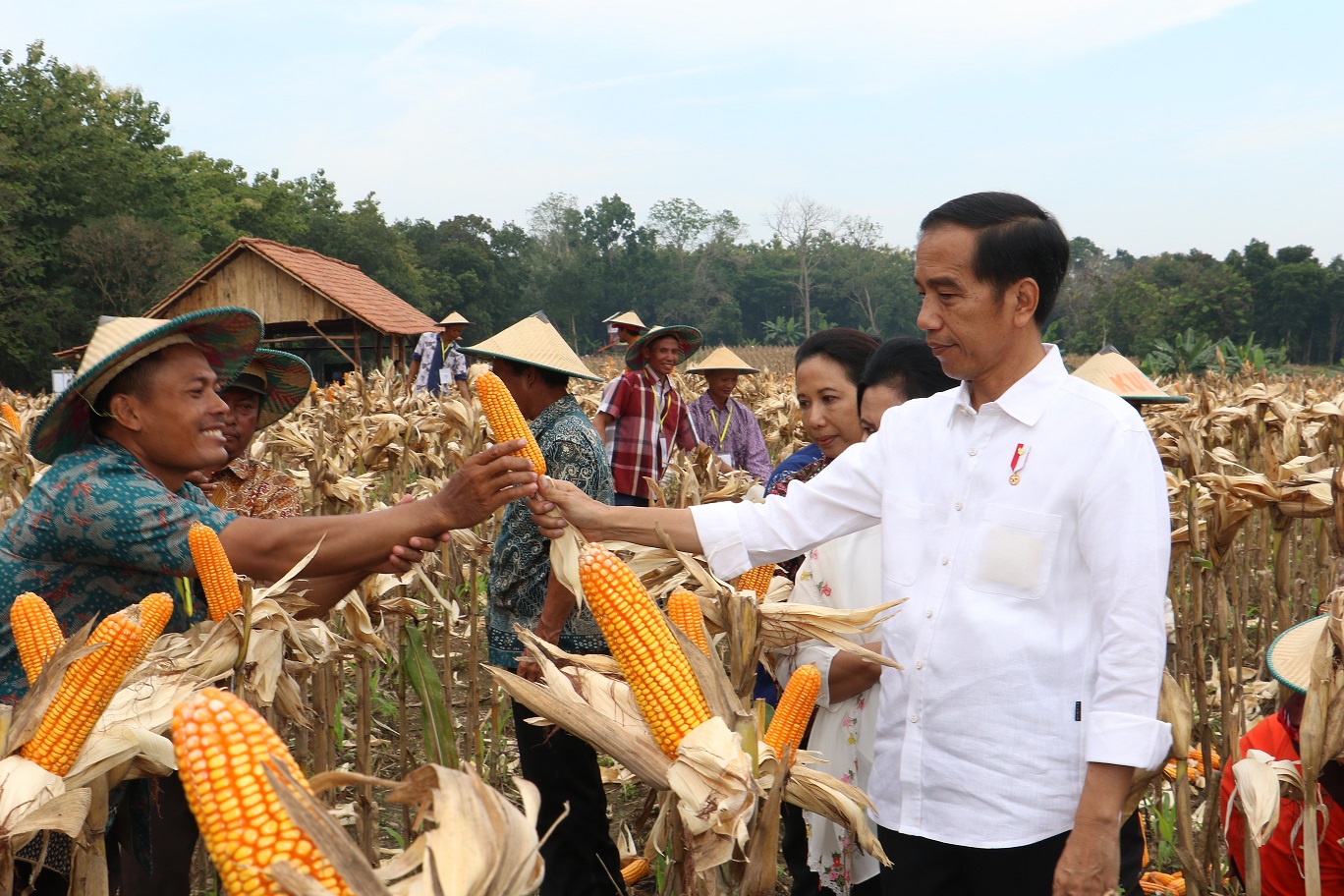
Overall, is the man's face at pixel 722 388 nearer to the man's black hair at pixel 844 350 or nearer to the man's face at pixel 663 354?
the man's face at pixel 663 354

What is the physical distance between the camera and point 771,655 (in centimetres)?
305

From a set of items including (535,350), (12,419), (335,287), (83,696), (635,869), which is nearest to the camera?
(83,696)

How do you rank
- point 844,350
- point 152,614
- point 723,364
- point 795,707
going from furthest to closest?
point 723,364, point 844,350, point 152,614, point 795,707

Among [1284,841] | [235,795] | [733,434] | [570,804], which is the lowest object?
[570,804]

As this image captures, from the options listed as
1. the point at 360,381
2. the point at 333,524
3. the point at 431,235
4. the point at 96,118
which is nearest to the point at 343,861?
the point at 333,524

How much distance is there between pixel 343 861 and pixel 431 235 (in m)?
79.1

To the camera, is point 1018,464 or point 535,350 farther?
point 535,350

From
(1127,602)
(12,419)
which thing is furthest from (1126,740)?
(12,419)

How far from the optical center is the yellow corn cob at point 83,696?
1904 millimetres

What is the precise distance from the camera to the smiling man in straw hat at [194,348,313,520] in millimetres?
3945

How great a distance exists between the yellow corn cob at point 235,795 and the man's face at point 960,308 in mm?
1571

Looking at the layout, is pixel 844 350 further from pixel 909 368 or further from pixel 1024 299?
pixel 1024 299

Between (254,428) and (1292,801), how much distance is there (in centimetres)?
366

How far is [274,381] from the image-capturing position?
13.4 feet
